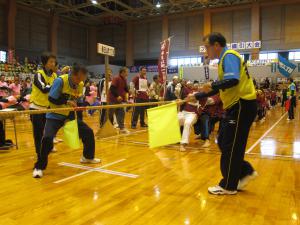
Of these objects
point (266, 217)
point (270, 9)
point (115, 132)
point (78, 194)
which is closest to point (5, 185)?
point (78, 194)

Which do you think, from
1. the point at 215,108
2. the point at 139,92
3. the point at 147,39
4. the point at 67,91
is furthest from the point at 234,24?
the point at 67,91

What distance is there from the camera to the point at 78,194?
9.93 ft

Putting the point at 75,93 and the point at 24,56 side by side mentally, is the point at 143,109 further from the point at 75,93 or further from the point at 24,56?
the point at 24,56

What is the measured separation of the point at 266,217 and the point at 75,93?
8.43 ft

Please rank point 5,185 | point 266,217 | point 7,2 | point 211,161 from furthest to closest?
point 7,2, point 211,161, point 5,185, point 266,217

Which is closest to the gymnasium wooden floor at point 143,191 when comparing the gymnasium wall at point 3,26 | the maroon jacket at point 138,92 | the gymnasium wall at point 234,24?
the maroon jacket at point 138,92

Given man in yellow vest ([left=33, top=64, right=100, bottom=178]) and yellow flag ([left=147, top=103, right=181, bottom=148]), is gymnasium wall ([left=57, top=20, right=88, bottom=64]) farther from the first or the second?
yellow flag ([left=147, top=103, right=181, bottom=148])

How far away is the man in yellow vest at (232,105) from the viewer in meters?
2.79

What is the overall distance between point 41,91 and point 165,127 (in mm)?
1763

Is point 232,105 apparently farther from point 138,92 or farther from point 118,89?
point 138,92

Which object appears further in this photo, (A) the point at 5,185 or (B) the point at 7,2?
(B) the point at 7,2

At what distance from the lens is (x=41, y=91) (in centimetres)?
409

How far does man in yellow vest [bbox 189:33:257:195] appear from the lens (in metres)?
2.79

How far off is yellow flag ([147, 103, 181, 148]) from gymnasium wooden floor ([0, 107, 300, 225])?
0.45 meters
